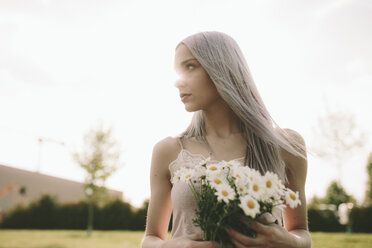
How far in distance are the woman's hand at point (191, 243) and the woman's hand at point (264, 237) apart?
0.12m

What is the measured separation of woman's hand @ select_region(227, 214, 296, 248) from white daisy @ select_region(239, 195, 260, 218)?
0.21 meters

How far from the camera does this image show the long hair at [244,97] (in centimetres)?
225

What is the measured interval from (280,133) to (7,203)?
1628 inches

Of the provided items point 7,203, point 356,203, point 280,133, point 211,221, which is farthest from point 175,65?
point 7,203

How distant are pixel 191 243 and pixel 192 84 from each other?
3.59 feet

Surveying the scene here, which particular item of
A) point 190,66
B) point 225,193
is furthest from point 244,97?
point 225,193

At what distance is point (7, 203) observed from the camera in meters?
36.2

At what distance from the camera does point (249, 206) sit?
1.53 m

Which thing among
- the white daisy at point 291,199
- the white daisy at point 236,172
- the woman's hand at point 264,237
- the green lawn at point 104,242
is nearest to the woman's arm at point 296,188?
the woman's hand at point 264,237

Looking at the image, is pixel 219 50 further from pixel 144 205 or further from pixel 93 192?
pixel 144 205

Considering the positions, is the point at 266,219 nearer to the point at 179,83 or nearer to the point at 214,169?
the point at 214,169

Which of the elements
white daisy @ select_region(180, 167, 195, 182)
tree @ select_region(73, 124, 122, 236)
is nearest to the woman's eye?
white daisy @ select_region(180, 167, 195, 182)

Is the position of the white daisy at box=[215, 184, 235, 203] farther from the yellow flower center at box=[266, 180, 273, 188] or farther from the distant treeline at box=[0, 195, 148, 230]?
the distant treeline at box=[0, 195, 148, 230]

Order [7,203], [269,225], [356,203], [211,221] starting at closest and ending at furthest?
[211,221] < [269,225] < [356,203] < [7,203]
